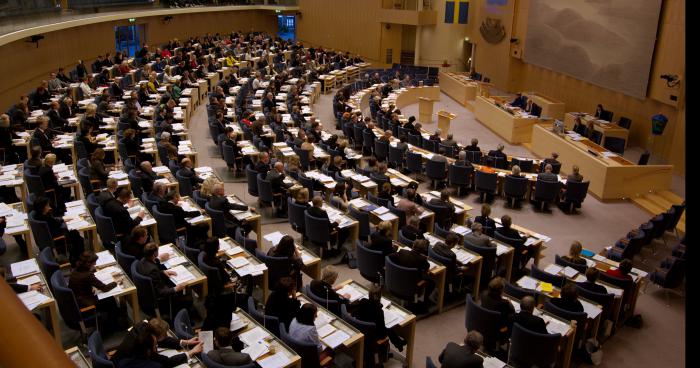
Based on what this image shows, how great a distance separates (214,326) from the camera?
648 centimetres

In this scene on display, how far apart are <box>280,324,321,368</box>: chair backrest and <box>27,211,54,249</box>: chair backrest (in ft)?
13.9

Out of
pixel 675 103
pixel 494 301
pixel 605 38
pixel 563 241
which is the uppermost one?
pixel 605 38

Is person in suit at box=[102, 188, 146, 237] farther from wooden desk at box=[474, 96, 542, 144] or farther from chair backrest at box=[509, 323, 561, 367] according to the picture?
wooden desk at box=[474, 96, 542, 144]

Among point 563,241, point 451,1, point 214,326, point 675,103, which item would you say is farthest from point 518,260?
point 451,1

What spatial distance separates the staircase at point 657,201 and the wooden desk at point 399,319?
891cm

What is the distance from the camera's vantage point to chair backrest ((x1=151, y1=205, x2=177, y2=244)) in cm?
909

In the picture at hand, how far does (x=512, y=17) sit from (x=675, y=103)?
11792 millimetres

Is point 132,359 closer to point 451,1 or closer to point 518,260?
point 518,260

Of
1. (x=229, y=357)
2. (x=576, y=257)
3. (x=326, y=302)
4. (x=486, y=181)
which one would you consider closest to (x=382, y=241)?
(x=326, y=302)

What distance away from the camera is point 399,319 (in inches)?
283

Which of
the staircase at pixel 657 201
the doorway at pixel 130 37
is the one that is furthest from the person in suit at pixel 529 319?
the doorway at pixel 130 37

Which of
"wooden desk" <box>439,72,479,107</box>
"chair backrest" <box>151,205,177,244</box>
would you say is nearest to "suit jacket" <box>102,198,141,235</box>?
"chair backrest" <box>151,205,177,244</box>

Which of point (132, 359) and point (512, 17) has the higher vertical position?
point (512, 17)

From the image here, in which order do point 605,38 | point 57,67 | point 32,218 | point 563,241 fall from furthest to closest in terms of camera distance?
1. point 57,67
2. point 605,38
3. point 563,241
4. point 32,218
